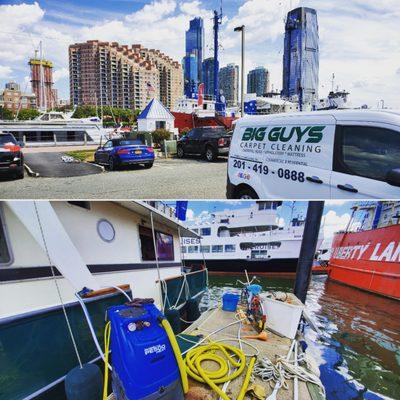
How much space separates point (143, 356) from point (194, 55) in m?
2.32

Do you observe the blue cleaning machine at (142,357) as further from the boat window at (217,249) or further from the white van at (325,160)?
the boat window at (217,249)

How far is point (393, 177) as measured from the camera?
2.20 meters

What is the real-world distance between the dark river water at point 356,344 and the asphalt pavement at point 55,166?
17.6 ft

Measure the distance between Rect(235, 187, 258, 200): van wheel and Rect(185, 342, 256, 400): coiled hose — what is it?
179cm

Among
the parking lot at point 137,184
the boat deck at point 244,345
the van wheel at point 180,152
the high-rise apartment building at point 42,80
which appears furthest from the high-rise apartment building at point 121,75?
the boat deck at point 244,345

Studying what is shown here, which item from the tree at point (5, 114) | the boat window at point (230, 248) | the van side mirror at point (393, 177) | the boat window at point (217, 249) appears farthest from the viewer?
the boat window at point (230, 248)

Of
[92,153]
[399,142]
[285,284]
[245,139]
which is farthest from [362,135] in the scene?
[285,284]

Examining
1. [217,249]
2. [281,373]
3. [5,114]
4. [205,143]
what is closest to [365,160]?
[205,143]

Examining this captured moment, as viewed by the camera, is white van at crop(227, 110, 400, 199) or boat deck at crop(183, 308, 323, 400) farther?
boat deck at crop(183, 308, 323, 400)

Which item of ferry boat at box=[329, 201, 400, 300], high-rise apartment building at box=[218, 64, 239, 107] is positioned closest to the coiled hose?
high-rise apartment building at box=[218, 64, 239, 107]

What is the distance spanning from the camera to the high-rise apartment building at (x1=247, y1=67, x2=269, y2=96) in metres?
2.74

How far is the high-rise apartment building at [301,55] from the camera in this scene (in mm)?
2223

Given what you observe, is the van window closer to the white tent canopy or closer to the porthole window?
the white tent canopy

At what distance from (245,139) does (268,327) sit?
3463 millimetres
